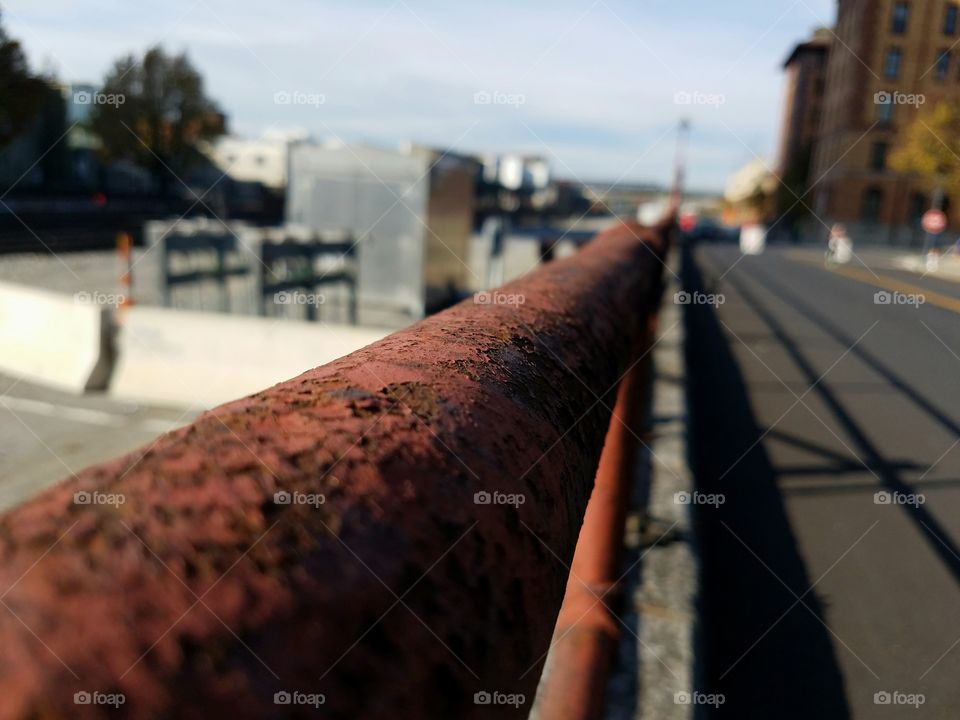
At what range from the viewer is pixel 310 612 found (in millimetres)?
512

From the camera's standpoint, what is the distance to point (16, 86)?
17.7 feet

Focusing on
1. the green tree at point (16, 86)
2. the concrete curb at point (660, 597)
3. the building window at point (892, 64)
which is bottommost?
the concrete curb at point (660, 597)

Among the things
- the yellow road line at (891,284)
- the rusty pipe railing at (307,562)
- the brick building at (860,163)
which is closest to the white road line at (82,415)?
the rusty pipe railing at (307,562)

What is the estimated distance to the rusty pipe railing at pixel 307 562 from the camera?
0.45 m

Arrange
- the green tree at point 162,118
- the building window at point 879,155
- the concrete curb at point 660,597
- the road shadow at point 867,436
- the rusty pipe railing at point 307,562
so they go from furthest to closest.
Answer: the building window at point 879,155 < the green tree at point 162,118 < the road shadow at point 867,436 < the concrete curb at point 660,597 < the rusty pipe railing at point 307,562

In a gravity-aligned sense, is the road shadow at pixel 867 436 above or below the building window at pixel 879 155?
below

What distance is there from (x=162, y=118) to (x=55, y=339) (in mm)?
32174

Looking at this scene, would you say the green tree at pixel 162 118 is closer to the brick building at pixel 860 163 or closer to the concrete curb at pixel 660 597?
the concrete curb at pixel 660 597

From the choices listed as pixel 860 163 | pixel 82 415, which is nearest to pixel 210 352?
pixel 82 415

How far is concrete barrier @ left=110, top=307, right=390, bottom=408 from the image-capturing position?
7.95 m

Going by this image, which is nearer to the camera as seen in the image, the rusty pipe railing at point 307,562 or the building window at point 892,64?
the rusty pipe railing at point 307,562

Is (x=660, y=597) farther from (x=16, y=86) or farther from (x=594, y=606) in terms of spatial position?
(x=16, y=86)

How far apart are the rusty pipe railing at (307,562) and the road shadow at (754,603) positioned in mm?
2281

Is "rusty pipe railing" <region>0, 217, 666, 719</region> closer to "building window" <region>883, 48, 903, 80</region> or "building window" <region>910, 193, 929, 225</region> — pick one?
"building window" <region>883, 48, 903, 80</region>
